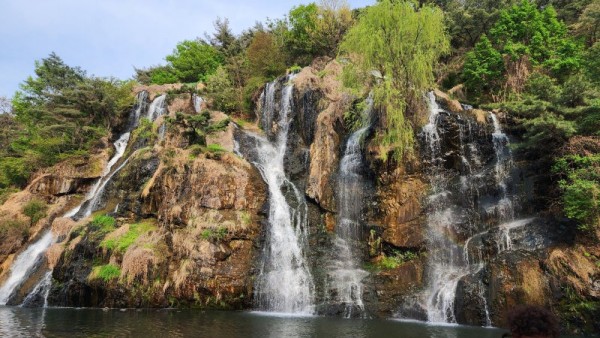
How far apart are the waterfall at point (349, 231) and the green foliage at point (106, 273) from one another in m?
9.81

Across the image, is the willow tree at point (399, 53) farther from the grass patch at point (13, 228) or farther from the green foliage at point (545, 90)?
the grass patch at point (13, 228)

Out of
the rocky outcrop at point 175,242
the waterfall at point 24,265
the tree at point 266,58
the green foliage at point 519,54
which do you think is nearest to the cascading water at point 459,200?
the green foliage at point 519,54

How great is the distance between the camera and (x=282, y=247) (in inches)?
753

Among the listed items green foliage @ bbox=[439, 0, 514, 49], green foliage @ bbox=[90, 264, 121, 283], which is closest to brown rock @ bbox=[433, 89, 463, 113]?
green foliage @ bbox=[439, 0, 514, 49]

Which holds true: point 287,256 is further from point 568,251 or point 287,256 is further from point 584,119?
point 584,119

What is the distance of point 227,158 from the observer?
21.5 m

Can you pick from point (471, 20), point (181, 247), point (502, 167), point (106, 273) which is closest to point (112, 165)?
point (106, 273)

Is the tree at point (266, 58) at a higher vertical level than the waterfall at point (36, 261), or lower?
higher

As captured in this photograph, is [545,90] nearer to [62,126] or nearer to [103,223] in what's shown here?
[103,223]

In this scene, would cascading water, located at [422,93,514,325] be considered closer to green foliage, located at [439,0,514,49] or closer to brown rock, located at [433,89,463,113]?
brown rock, located at [433,89,463,113]

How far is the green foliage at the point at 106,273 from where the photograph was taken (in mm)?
17500

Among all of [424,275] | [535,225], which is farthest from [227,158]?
[535,225]

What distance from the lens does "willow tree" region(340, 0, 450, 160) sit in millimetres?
19719

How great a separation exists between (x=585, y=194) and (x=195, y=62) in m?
Result: 41.8
